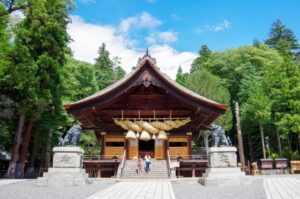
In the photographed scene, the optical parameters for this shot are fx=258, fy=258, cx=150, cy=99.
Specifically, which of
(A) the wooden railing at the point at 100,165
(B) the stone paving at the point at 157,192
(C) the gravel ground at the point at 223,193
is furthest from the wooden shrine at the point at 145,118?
(C) the gravel ground at the point at 223,193

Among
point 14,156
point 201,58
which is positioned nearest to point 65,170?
point 14,156

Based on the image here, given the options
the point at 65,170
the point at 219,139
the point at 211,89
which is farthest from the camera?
the point at 211,89

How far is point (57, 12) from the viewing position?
77.1 ft

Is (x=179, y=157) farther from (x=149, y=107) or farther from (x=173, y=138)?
(x=149, y=107)

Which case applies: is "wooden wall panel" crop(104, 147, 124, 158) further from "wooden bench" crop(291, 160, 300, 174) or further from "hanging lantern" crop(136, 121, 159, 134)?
"wooden bench" crop(291, 160, 300, 174)

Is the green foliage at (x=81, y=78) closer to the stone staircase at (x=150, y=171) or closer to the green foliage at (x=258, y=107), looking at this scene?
the stone staircase at (x=150, y=171)

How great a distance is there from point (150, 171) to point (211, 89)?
24929mm

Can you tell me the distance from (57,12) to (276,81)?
2427cm

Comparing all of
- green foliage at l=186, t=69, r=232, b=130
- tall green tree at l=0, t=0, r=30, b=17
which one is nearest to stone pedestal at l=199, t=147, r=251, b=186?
A: tall green tree at l=0, t=0, r=30, b=17

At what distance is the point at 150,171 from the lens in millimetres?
15539

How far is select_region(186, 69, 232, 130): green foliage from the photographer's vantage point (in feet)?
120

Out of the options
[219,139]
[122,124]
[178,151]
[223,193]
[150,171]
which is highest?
[122,124]

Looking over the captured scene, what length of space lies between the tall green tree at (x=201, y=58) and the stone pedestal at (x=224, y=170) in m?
44.0

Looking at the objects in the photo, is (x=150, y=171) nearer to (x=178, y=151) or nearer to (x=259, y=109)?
(x=178, y=151)
